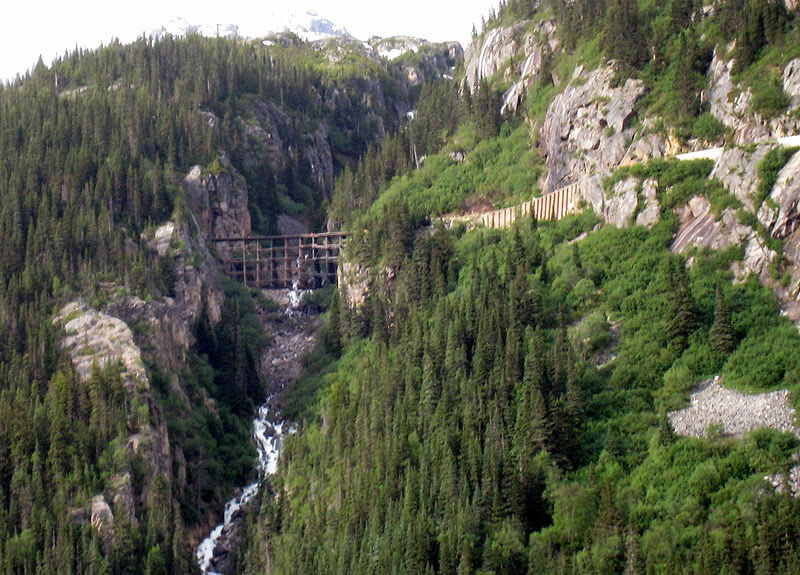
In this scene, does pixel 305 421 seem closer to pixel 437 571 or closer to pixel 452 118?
pixel 437 571

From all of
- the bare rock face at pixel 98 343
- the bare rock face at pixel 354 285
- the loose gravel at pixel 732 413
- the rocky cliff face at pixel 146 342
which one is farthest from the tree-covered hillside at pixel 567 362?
the bare rock face at pixel 98 343

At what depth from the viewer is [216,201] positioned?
19600cm

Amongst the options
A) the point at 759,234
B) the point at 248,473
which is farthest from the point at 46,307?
the point at 759,234

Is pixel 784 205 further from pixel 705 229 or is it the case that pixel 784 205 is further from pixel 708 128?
pixel 708 128

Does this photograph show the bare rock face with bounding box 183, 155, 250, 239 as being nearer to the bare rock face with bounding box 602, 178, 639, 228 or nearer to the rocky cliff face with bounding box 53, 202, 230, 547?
the rocky cliff face with bounding box 53, 202, 230, 547

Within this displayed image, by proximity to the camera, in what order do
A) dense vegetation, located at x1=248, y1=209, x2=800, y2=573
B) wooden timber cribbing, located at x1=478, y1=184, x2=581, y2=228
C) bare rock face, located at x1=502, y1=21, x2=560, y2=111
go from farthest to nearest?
bare rock face, located at x1=502, y1=21, x2=560, y2=111 → wooden timber cribbing, located at x1=478, y1=184, x2=581, y2=228 → dense vegetation, located at x1=248, y1=209, x2=800, y2=573

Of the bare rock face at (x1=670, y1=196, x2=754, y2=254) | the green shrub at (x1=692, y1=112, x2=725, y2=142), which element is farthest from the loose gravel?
the green shrub at (x1=692, y1=112, x2=725, y2=142)

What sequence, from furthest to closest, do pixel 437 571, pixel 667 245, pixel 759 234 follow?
pixel 667 245, pixel 759 234, pixel 437 571

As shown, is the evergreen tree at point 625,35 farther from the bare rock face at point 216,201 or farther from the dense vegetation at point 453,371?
the bare rock face at point 216,201

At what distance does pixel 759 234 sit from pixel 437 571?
36823 millimetres

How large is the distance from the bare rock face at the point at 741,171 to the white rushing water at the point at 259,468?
169ft

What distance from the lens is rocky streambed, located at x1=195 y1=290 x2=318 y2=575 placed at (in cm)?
14538

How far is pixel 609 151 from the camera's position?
506 ft

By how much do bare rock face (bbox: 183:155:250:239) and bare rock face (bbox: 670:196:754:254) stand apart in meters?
71.6
